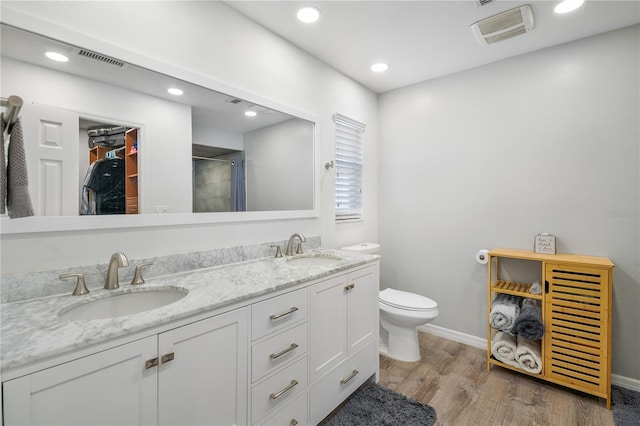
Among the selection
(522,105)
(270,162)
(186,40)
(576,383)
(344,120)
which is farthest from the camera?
(344,120)

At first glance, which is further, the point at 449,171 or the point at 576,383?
the point at 449,171

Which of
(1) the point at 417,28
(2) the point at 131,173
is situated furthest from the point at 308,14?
(2) the point at 131,173

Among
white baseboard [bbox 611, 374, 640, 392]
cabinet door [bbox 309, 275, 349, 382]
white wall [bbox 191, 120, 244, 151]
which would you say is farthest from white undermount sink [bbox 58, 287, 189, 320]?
white baseboard [bbox 611, 374, 640, 392]

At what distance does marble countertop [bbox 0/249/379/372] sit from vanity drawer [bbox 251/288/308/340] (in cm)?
6

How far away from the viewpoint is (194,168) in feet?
5.39

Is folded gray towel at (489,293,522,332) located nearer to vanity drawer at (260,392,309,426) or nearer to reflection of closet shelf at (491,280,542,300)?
reflection of closet shelf at (491,280,542,300)

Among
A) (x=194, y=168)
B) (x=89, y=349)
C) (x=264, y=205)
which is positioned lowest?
(x=89, y=349)

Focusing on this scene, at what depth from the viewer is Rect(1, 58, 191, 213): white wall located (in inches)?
45.1

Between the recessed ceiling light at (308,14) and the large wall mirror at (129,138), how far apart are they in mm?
605

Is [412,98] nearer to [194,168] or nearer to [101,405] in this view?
[194,168]

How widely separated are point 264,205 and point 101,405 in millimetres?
1338

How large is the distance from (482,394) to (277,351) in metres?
1.53

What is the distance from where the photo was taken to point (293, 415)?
4.85 ft

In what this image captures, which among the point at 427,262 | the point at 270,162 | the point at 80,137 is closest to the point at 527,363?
the point at 427,262
